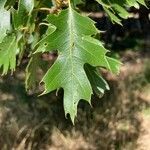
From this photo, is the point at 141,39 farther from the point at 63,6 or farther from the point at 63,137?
the point at 63,6

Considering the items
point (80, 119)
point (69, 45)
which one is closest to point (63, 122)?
point (80, 119)

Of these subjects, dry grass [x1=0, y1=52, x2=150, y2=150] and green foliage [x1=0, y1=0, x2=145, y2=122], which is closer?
green foliage [x1=0, y1=0, x2=145, y2=122]

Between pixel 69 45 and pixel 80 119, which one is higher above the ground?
pixel 69 45

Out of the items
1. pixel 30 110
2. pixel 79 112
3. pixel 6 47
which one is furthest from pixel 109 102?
pixel 6 47

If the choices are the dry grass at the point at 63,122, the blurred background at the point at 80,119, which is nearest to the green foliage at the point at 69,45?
the blurred background at the point at 80,119

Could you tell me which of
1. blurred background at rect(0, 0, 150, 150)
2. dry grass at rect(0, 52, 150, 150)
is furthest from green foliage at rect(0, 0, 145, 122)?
dry grass at rect(0, 52, 150, 150)

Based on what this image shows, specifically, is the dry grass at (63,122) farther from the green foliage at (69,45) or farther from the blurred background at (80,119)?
the green foliage at (69,45)

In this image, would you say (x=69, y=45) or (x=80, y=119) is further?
(x=80, y=119)

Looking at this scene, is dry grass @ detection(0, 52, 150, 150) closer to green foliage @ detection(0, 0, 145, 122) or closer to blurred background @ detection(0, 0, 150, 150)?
blurred background @ detection(0, 0, 150, 150)

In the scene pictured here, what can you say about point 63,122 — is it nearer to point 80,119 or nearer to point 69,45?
point 80,119
